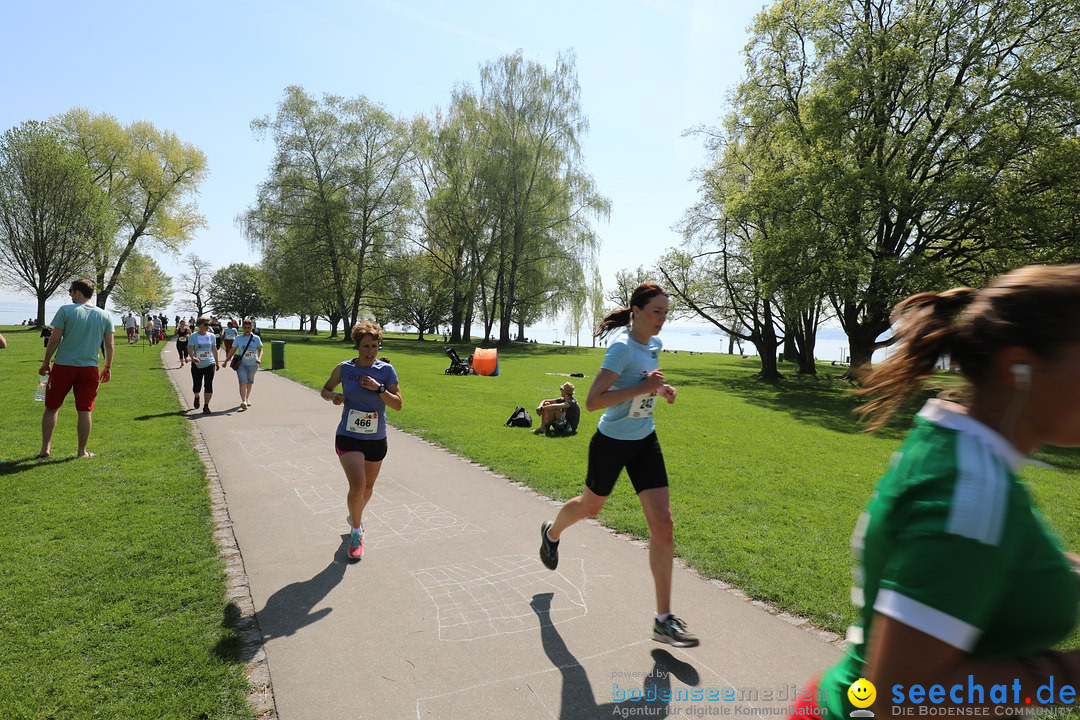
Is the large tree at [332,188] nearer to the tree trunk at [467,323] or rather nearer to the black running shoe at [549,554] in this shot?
the tree trunk at [467,323]

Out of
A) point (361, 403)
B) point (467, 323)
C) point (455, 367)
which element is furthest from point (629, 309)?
point (467, 323)

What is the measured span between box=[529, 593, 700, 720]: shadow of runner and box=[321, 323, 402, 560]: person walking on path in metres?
2.03

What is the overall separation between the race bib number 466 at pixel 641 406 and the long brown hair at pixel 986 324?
2.24 metres

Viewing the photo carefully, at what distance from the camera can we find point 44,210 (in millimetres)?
34719

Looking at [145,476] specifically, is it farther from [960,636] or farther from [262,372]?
[262,372]

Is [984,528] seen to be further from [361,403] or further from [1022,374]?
[361,403]

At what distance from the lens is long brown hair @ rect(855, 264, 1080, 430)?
3.62ft

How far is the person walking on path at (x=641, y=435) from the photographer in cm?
350

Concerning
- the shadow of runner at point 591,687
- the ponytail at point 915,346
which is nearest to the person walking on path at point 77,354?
the shadow of runner at point 591,687

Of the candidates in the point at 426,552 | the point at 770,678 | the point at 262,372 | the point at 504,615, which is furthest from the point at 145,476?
the point at 262,372

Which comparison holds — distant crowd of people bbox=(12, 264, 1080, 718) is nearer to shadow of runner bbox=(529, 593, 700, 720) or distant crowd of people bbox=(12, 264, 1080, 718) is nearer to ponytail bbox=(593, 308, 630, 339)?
shadow of runner bbox=(529, 593, 700, 720)

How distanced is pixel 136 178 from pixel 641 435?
5052cm

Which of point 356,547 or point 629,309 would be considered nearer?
point 629,309

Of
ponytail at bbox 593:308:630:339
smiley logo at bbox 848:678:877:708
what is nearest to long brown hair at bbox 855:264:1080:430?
smiley logo at bbox 848:678:877:708
